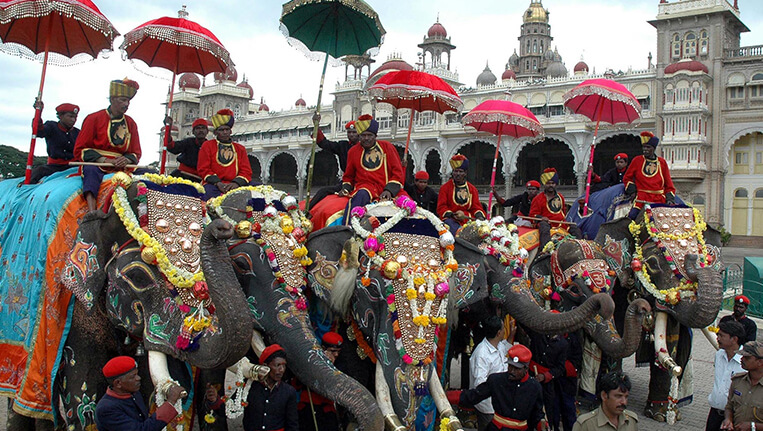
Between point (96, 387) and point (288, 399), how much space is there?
1.54m

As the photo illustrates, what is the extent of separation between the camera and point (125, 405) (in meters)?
3.85

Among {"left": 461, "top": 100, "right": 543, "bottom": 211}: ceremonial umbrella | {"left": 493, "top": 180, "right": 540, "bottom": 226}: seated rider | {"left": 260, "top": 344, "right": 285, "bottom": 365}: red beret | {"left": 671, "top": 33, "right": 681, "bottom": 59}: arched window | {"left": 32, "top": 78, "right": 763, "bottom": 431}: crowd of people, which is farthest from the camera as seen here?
{"left": 671, "top": 33, "right": 681, "bottom": 59}: arched window

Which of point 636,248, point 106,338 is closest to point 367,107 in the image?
point 636,248

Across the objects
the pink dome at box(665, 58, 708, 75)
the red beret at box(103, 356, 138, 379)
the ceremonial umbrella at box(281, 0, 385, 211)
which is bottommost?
the red beret at box(103, 356, 138, 379)

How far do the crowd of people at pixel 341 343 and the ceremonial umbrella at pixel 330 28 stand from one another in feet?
2.88

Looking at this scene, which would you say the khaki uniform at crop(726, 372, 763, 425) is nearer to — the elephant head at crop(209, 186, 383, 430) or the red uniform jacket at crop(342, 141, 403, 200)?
the elephant head at crop(209, 186, 383, 430)

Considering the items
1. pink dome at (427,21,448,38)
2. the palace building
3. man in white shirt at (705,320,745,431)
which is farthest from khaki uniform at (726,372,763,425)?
pink dome at (427,21,448,38)

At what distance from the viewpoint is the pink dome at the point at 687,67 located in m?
33.3

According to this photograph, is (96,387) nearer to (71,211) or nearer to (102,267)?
(102,267)

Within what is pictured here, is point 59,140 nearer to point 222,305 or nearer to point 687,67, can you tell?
point 222,305

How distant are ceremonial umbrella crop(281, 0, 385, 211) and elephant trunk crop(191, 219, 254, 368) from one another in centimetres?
309

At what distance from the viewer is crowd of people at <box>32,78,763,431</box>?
4324 millimetres

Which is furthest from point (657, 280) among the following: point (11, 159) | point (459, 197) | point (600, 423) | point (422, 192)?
point (11, 159)

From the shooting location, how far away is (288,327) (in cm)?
473
